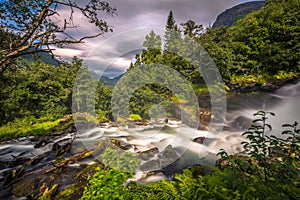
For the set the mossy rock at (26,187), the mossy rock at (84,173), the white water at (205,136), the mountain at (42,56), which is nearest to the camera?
the mossy rock at (26,187)

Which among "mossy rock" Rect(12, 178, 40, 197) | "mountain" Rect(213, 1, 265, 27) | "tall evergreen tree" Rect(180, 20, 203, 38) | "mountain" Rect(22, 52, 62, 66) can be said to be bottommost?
"mossy rock" Rect(12, 178, 40, 197)

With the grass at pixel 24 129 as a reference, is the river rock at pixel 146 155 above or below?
above

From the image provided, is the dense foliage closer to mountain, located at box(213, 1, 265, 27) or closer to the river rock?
the river rock

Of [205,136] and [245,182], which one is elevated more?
[245,182]

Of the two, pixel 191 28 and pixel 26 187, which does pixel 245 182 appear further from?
pixel 191 28

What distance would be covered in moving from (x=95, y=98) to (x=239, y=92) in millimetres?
17875

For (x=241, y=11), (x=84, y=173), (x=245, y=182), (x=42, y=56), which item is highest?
(x=241, y=11)

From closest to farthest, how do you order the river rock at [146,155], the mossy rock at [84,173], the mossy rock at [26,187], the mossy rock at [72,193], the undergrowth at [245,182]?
1. the undergrowth at [245,182]
2. the mossy rock at [72,193]
3. the mossy rock at [26,187]
4. the mossy rock at [84,173]
5. the river rock at [146,155]

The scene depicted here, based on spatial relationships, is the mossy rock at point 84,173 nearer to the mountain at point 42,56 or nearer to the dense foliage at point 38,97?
the mountain at point 42,56

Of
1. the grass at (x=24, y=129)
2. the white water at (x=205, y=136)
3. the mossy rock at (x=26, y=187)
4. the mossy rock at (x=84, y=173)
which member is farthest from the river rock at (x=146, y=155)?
the grass at (x=24, y=129)

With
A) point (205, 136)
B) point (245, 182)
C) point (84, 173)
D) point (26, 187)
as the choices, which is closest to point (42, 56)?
point (26, 187)

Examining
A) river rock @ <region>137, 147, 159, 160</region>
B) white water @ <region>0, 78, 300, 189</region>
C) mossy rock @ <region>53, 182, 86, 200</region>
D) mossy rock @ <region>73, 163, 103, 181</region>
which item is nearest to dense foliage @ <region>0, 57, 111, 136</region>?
white water @ <region>0, 78, 300, 189</region>

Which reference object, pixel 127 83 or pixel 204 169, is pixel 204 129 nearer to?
pixel 204 169

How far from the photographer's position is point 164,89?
18.1 metres
